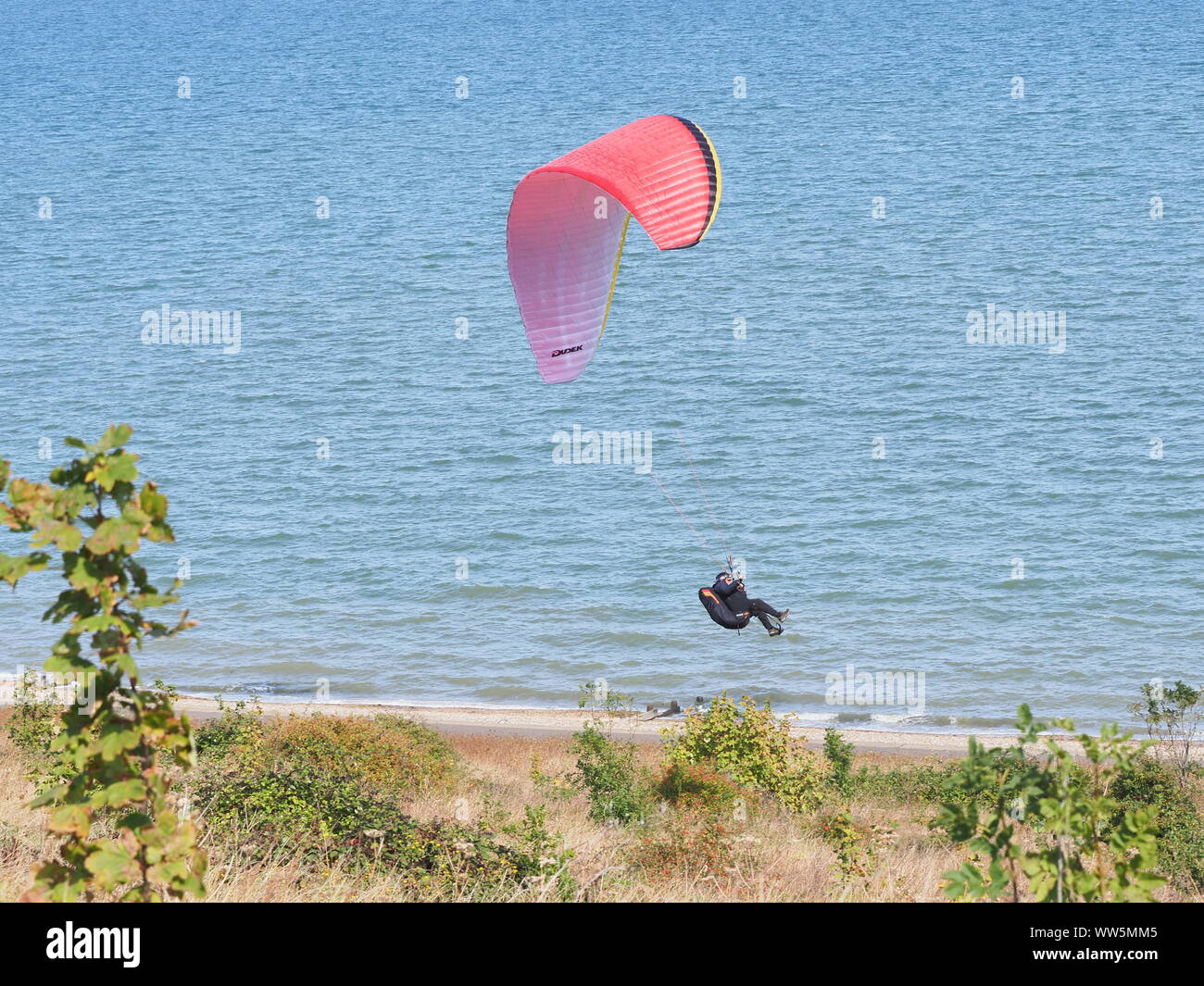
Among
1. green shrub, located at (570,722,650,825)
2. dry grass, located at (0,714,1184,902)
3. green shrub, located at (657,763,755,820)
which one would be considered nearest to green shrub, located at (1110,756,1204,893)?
dry grass, located at (0,714,1184,902)

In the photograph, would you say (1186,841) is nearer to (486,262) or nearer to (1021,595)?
(1021,595)

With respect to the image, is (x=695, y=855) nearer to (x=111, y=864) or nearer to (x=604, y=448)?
(x=111, y=864)

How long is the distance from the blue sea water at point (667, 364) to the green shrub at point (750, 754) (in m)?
14.6

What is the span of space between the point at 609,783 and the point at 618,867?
10091 mm

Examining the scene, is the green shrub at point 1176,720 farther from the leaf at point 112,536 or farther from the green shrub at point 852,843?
the leaf at point 112,536

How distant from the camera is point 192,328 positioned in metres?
83.9

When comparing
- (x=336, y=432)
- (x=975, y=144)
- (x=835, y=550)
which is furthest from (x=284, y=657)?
(x=975, y=144)

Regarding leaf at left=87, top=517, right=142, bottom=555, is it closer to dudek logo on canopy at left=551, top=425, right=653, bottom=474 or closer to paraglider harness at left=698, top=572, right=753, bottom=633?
paraglider harness at left=698, top=572, right=753, bottom=633

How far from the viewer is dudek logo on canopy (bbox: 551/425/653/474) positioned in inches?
2424

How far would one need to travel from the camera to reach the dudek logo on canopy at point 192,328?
8112 centimetres

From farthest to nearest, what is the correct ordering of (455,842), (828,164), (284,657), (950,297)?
(828,164), (950,297), (284,657), (455,842)

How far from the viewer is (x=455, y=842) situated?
10.6 metres

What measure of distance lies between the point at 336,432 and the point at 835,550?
28121 millimetres

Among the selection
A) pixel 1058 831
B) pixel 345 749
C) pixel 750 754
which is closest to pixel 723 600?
pixel 750 754
